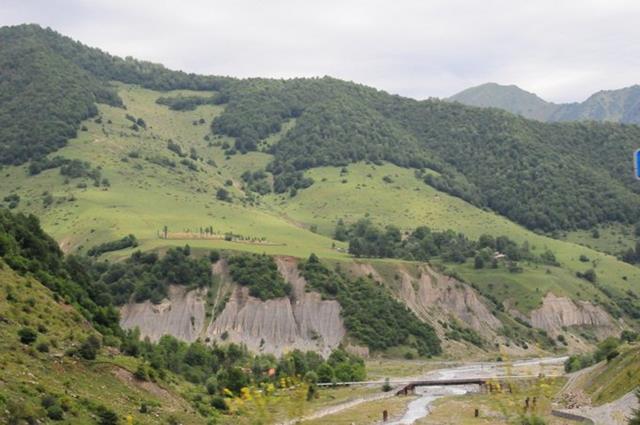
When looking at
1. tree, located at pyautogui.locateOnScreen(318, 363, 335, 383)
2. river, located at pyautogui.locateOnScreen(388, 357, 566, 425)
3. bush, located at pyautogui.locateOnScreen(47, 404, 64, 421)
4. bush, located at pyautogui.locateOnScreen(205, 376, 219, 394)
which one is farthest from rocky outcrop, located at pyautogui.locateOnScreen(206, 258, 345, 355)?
bush, located at pyautogui.locateOnScreen(47, 404, 64, 421)

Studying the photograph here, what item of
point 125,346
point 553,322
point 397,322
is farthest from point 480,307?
point 125,346

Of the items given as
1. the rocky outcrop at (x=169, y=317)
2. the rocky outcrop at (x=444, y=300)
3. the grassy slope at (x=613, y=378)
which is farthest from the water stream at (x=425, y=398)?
the rocky outcrop at (x=444, y=300)

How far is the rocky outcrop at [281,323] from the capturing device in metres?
153

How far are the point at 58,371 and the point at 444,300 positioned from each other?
137m

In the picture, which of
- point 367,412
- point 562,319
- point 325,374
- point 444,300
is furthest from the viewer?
point 562,319

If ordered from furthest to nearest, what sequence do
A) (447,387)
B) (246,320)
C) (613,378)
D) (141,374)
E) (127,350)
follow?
1. (246,320)
2. (447,387)
3. (613,378)
4. (127,350)
5. (141,374)

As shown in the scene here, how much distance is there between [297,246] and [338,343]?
133 ft

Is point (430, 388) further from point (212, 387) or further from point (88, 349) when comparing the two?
point (88, 349)

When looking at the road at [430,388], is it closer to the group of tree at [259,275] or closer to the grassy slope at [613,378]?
the grassy slope at [613,378]

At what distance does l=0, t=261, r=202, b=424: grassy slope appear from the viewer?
52188mm

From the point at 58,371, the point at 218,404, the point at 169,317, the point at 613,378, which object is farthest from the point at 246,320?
the point at 58,371

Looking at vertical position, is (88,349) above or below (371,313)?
above

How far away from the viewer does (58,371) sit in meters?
58.2

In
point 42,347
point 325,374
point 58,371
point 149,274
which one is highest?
point 42,347
